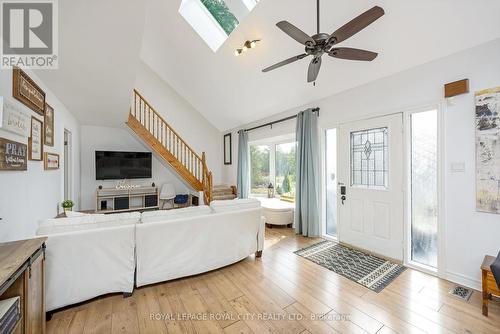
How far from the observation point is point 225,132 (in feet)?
22.7

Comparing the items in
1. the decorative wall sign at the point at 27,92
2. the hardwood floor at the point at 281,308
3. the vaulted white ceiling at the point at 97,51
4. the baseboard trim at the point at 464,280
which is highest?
the vaulted white ceiling at the point at 97,51

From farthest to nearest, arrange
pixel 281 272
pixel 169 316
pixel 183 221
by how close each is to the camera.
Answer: pixel 281 272, pixel 183 221, pixel 169 316

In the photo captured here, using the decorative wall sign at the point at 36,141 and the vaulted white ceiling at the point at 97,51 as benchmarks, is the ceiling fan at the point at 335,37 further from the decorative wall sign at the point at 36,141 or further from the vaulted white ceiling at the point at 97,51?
the decorative wall sign at the point at 36,141

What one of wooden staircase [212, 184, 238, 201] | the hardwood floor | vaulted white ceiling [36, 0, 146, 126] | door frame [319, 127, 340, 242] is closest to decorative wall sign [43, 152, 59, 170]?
vaulted white ceiling [36, 0, 146, 126]

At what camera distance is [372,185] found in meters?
3.17

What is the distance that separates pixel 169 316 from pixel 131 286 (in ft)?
1.77

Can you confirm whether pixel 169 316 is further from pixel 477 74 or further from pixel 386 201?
pixel 477 74

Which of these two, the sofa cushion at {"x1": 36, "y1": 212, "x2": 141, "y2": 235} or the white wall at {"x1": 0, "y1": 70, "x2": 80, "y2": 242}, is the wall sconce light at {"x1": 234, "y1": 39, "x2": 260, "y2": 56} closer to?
the white wall at {"x1": 0, "y1": 70, "x2": 80, "y2": 242}

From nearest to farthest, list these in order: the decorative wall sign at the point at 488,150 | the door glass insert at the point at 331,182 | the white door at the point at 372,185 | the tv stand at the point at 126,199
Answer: the decorative wall sign at the point at 488,150, the white door at the point at 372,185, the door glass insert at the point at 331,182, the tv stand at the point at 126,199

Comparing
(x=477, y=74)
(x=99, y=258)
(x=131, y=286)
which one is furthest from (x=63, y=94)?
(x=477, y=74)

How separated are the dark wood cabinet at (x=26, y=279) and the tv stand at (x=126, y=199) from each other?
165 inches

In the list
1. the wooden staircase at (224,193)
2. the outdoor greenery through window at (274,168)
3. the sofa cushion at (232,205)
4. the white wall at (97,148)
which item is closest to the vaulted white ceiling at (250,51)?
the white wall at (97,148)

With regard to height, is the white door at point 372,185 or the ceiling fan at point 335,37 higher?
the ceiling fan at point 335,37
